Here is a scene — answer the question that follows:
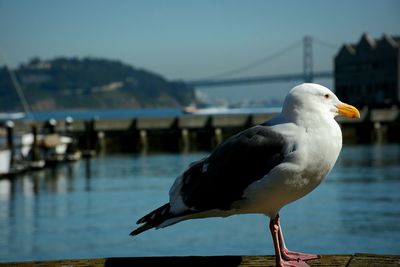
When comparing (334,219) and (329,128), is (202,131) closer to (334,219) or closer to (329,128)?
(334,219)

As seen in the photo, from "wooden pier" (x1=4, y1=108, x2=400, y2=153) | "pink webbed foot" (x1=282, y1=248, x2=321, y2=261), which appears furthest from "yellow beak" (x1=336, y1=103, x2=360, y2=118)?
"wooden pier" (x1=4, y1=108, x2=400, y2=153)

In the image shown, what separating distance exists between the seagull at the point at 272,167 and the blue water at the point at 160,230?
10140 millimetres

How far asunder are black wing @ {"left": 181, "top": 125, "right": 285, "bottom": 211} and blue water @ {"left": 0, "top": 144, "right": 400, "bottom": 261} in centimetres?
1015

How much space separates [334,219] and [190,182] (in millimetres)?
15473

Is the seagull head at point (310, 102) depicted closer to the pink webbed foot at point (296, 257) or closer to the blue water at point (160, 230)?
the pink webbed foot at point (296, 257)

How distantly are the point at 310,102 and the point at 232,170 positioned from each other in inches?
25.2

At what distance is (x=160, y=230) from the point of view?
60.8 ft

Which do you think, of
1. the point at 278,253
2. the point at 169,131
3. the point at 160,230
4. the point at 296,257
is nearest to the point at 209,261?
the point at 278,253

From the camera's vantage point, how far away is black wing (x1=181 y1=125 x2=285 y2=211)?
15.6 ft

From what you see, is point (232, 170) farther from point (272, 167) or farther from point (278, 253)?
point (278, 253)

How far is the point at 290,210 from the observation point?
21.7 metres

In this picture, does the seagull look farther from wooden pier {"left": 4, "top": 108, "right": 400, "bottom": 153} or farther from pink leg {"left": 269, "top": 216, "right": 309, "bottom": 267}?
wooden pier {"left": 4, "top": 108, "right": 400, "bottom": 153}

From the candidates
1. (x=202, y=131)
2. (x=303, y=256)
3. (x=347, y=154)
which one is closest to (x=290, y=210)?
(x=303, y=256)

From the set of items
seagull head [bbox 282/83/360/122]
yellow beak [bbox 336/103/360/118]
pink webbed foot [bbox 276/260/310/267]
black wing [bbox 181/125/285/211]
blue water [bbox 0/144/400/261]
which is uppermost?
seagull head [bbox 282/83/360/122]
